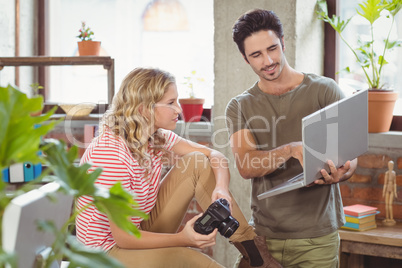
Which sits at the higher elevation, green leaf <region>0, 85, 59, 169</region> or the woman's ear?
green leaf <region>0, 85, 59, 169</region>

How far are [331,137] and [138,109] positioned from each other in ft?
2.21

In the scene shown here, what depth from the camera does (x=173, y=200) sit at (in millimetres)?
1977

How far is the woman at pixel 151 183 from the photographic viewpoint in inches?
71.3

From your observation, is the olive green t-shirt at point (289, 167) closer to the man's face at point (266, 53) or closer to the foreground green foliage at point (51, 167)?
the man's face at point (266, 53)

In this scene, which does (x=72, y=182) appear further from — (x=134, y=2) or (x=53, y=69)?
(x=53, y=69)

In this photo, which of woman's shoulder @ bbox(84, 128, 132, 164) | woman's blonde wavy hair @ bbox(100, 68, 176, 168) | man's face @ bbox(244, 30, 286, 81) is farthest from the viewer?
man's face @ bbox(244, 30, 286, 81)

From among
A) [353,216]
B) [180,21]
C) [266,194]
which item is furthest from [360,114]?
[180,21]

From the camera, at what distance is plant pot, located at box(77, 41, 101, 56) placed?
3.25 metres

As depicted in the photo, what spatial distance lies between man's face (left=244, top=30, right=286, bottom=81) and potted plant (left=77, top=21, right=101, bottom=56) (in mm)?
1437

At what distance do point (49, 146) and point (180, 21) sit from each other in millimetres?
2474

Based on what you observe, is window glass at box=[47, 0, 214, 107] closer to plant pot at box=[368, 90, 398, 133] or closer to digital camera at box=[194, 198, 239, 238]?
plant pot at box=[368, 90, 398, 133]

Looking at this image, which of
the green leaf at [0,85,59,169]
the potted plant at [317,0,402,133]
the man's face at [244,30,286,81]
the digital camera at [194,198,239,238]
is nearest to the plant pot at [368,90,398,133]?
the potted plant at [317,0,402,133]

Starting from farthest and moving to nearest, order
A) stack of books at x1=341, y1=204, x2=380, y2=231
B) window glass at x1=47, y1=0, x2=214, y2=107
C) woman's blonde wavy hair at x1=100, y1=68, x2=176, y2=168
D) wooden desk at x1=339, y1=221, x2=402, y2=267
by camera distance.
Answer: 1. window glass at x1=47, y1=0, x2=214, y2=107
2. stack of books at x1=341, y1=204, x2=380, y2=231
3. wooden desk at x1=339, y1=221, x2=402, y2=267
4. woman's blonde wavy hair at x1=100, y1=68, x2=176, y2=168

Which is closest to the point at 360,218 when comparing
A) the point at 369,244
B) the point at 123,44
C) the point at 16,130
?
the point at 369,244
